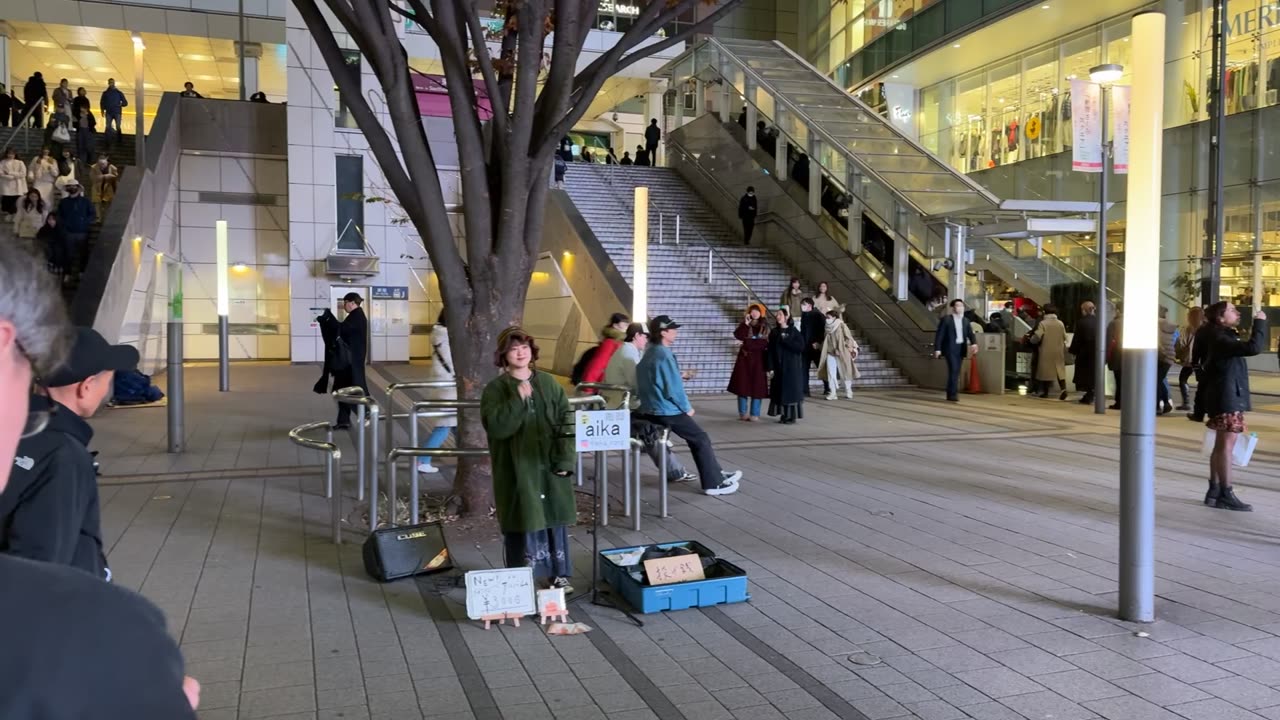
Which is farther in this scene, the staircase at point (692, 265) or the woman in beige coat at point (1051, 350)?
the staircase at point (692, 265)

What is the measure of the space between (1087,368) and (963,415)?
302 centimetres

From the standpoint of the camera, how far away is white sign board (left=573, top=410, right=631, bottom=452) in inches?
207

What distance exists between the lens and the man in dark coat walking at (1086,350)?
15.1m

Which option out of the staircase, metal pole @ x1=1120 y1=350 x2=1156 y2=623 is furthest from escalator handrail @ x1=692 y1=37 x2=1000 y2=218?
metal pole @ x1=1120 y1=350 x2=1156 y2=623

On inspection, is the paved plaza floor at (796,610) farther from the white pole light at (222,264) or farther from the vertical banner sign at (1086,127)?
the vertical banner sign at (1086,127)

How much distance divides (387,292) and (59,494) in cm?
2574

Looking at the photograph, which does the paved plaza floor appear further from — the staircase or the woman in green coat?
the staircase

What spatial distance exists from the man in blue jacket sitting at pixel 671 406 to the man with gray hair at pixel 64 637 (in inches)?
286

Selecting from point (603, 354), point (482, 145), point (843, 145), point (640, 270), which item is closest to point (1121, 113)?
point (843, 145)

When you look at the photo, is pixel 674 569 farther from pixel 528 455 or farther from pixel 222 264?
pixel 222 264

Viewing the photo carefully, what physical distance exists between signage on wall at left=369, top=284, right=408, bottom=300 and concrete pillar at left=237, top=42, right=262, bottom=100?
311 inches

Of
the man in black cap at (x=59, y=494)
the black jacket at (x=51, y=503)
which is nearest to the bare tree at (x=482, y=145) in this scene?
Answer: the man in black cap at (x=59, y=494)

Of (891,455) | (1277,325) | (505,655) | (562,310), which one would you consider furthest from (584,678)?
(1277,325)

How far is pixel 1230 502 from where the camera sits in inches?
298
